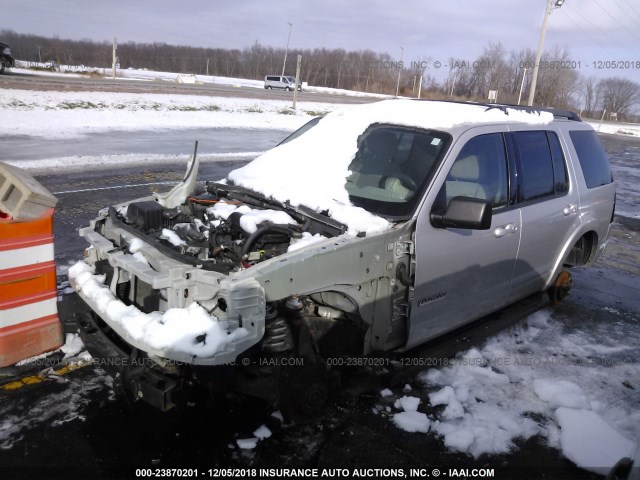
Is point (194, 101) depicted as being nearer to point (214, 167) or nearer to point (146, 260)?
point (214, 167)

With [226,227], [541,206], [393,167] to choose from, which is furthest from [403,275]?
[541,206]

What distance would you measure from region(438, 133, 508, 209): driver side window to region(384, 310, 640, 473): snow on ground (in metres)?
1.38

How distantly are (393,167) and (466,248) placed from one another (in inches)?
32.1

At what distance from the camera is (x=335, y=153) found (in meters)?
4.15

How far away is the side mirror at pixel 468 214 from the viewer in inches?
134

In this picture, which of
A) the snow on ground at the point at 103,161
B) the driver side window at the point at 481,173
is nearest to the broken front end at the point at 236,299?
the driver side window at the point at 481,173

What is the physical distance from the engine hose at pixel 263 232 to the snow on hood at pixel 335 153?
1.00 feet

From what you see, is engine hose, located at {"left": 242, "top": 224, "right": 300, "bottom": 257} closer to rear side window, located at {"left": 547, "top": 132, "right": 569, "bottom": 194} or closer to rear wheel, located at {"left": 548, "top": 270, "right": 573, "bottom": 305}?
rear side window, located at {"left": 547, "top": 132, "right": 569, "bottom": 194}

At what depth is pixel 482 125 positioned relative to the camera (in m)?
4.14

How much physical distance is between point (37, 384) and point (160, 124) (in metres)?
19.2

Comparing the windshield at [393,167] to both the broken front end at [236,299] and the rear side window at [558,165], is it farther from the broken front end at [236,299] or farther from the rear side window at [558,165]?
the rear side window at [558,165]

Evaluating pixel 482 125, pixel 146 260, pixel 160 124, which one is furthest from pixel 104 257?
pixel 160 124

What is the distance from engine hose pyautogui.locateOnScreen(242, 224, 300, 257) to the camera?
326 cm

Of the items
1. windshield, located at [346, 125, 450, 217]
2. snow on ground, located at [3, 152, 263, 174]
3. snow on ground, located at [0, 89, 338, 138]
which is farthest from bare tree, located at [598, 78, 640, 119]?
windshield, located at [346, 125, 450, 217]
